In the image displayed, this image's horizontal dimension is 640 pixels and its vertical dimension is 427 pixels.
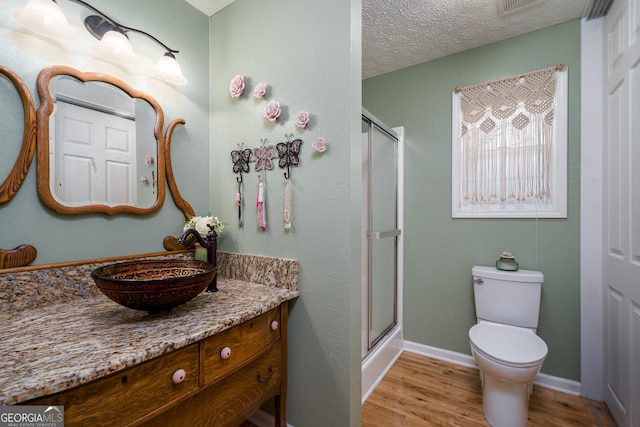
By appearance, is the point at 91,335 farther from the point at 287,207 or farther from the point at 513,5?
the point at 513,5

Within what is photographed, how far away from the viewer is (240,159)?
161 cm

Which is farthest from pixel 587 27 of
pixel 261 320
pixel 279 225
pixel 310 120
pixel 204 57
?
pixel 261 320

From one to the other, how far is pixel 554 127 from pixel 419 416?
6.88ft

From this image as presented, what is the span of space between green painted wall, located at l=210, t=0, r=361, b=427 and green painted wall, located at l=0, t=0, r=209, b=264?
0.32 metres

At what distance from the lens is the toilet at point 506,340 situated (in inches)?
57.5

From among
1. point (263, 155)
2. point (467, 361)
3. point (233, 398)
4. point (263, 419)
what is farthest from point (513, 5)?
point (263, 419)

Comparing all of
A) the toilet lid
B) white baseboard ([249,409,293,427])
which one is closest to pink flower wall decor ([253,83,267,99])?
white baseboard ([249,409,293,427])

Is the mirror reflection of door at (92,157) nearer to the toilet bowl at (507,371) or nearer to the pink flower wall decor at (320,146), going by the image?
the pink flower wall decor at (320,146)

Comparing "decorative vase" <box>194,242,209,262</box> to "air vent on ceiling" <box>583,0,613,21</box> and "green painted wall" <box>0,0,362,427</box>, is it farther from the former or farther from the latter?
"air vent on ceiling" <box>583,0,613,21</box>

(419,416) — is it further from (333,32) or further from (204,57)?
(204,57)

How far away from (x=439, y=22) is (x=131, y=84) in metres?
1.97

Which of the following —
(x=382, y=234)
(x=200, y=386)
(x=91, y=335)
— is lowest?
(x=200, y=386)

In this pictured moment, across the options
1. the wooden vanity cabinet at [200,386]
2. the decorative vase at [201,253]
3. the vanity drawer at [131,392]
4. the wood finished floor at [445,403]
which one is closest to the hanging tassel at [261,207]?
the decorative vase at [201,253]

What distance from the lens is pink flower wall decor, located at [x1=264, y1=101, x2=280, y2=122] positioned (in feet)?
4.71
